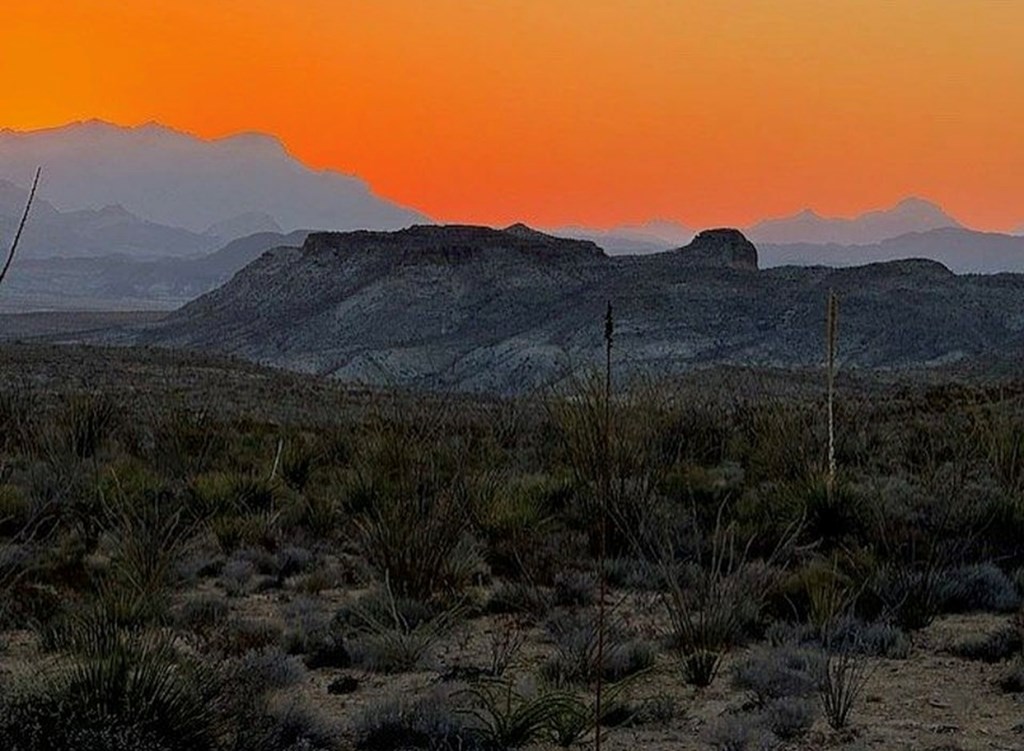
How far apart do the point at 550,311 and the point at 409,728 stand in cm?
5811

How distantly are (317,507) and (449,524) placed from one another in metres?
2.75

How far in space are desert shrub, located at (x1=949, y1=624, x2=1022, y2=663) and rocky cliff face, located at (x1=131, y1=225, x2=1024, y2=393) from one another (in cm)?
3711

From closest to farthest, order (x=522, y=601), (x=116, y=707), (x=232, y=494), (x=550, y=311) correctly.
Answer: (x=116, y=707), (x=522, y=601), (x=232, y=494), (x=550, y=311)

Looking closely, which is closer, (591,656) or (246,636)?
(591,656)

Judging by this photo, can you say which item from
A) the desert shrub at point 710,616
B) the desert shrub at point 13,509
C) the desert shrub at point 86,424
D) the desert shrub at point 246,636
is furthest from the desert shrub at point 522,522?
the desert shrub at point 86,424

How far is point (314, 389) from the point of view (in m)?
34.3

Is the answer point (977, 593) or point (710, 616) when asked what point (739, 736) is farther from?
point (977, 593)

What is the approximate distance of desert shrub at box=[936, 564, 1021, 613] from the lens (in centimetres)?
711

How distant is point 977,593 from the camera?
7.27 metres

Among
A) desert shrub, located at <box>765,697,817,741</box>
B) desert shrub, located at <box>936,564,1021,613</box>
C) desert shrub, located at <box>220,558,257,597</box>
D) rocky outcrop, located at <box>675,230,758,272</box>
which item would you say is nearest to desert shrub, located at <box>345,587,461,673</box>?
desert shrub, located at <box>220,558,257,597</box>

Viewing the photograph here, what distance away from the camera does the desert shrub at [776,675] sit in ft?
17.3

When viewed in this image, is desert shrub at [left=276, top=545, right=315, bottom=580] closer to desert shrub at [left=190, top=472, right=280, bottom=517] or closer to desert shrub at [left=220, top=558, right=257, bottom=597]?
desert shrub at [left=220, top=558, right=257, bottom=597]

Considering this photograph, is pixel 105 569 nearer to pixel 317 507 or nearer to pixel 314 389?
pixel 317 507

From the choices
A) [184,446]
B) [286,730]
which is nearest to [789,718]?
[286,730]
